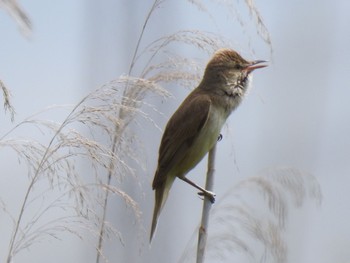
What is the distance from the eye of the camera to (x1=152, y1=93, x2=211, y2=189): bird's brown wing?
2158mm

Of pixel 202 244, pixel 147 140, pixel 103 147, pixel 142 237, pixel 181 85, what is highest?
pixel 181 85

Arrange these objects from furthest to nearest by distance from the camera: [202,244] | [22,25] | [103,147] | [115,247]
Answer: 1. [115,247]
2. [103,147]
3. [202,244]
4. [22,25]

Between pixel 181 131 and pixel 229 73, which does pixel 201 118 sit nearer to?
pixel 181 131

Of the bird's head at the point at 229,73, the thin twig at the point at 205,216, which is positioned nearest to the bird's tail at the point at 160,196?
the thin twig at the point at 205,216

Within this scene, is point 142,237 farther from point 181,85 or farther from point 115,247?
point 181,85

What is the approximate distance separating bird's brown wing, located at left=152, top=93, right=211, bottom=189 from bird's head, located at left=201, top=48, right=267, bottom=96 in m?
0.09

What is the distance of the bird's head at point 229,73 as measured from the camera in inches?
88.7

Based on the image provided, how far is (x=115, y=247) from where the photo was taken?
6.97 feet

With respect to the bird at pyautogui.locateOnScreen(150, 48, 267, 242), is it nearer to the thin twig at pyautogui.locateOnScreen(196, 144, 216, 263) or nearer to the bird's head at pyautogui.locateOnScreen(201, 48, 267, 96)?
the bird's head at pyautogui.locateOnScreen(201, 48, 267, 96)

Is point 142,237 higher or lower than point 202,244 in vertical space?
higher

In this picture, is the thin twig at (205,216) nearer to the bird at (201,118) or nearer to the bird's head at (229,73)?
the bird at (201,118)

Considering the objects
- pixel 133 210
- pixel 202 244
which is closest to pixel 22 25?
pixel 202 244

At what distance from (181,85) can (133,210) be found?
49 cm

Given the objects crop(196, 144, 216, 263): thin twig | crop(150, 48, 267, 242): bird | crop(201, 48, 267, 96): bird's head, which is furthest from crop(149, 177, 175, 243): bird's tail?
crop(201, 48, 267, 96): bird's head
